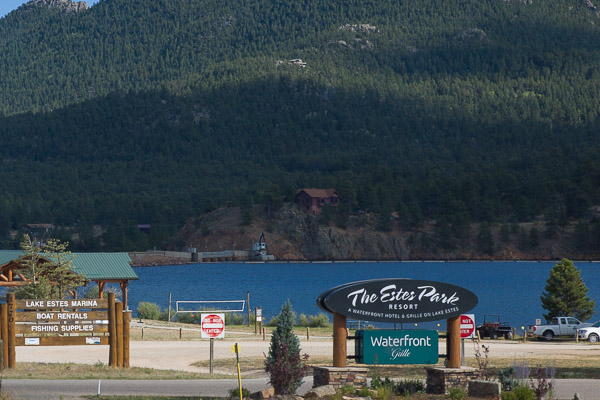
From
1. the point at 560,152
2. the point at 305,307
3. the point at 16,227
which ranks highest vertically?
the point at 560,152

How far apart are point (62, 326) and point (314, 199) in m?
138

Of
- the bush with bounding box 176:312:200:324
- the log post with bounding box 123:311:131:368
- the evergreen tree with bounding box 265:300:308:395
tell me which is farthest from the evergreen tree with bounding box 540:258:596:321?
the evergreen tree with bounding box 265:300:308:395

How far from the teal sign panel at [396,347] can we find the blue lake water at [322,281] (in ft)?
152

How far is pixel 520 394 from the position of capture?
16531 mm

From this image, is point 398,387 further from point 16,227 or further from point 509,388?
point 16,227

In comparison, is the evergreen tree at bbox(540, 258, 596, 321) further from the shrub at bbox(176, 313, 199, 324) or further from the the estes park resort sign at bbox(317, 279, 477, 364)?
the the estes park resort sign at bbox(317, 279, 477, 364)

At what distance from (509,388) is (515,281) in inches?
3942

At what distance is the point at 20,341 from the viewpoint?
2369 cm

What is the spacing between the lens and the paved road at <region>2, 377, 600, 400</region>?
62.1 feet

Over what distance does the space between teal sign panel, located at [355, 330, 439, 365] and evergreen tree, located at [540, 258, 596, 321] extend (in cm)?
3413

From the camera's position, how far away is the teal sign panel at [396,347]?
60.1ft

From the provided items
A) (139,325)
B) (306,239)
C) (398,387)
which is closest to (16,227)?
(306,239)

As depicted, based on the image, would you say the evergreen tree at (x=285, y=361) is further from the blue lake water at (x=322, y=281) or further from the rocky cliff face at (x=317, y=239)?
the rocky cliff face at (x=317, y=239)

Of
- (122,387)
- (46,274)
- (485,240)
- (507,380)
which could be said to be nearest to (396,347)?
(507,380)
